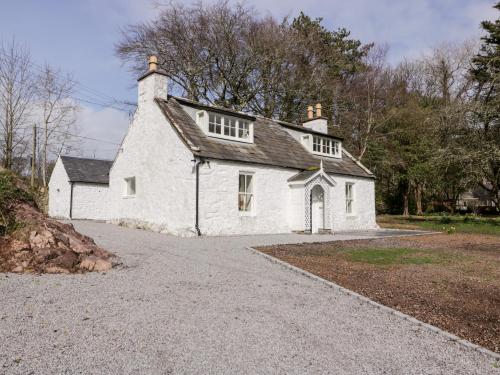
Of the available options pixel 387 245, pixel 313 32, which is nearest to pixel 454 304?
pixel 387 245

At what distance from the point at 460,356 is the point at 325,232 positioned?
14000 mm

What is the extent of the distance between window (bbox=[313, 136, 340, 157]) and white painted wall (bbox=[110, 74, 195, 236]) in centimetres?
930

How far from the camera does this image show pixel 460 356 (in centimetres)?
404

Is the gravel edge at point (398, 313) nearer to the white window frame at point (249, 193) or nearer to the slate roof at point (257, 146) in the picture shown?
the white window frame at point (249, 193)

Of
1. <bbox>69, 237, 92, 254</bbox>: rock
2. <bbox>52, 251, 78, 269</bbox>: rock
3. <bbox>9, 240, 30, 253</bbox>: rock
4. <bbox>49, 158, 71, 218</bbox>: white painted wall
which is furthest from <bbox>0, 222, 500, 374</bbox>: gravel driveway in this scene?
<bbox>49, 158, 71, 218</bbox>: white painted wall

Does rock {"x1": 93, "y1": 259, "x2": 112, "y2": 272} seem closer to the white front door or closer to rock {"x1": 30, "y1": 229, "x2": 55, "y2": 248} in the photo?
rock {"x1": 30, "y1": 229, "x2": 55, "y2": 248}

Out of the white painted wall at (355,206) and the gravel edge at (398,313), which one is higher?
the white painted wall at (355,206)

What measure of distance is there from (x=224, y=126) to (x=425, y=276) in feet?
36.9

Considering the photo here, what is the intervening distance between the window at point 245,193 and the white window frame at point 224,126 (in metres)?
1.98

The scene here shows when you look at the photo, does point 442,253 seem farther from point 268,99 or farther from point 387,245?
point 268,99

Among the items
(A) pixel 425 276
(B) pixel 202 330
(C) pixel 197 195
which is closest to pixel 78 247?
(B) pixel 202 330

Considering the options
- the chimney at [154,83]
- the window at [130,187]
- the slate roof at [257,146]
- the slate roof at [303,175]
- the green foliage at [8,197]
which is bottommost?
the green foliage at [8,197]

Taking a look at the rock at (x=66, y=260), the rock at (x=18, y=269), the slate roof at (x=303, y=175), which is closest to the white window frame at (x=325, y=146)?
A: the slate roof at (x=303, y=175)

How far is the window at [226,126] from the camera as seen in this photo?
1656 cm
